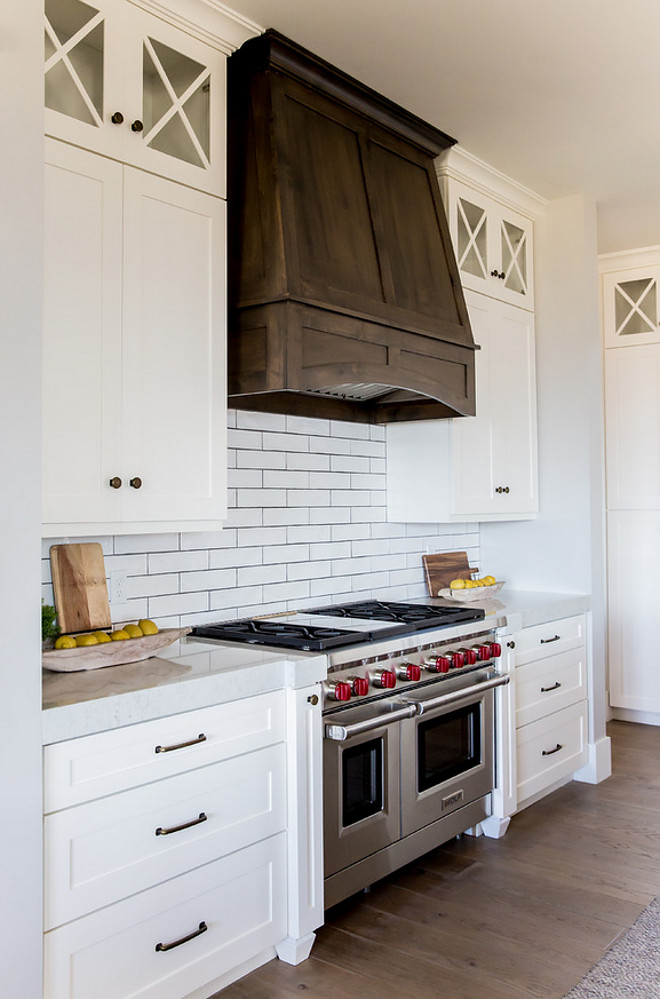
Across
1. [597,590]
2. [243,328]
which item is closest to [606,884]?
[597,590]

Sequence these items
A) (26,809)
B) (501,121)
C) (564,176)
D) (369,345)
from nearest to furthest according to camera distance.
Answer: (26,809) → (369,345) → (501,121) → (564,176)

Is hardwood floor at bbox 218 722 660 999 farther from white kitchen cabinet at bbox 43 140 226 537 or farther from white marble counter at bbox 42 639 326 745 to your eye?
white kitchen cabinet at bbox 43 140 226 537

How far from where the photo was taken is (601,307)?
5434 mm

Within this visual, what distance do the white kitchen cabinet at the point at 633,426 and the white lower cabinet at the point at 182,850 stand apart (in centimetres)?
349

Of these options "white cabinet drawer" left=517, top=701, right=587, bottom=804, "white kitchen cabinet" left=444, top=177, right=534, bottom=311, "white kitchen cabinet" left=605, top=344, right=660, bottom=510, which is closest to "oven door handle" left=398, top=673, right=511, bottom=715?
"white cabinet drawer" left=517, top=701, right=587, bottom=804

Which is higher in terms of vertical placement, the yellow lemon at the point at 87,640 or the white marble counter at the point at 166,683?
the yellow lemon at the point at 87,640

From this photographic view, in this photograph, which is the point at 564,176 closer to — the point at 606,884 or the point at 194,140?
the point at 194,140

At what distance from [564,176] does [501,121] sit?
2.43 ft

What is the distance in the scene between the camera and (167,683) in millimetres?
2102

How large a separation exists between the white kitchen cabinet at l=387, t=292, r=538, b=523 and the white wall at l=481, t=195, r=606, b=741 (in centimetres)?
10

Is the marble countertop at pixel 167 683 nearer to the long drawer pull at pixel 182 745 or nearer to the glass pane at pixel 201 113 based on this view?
the long drawer pull at pixel 182 745

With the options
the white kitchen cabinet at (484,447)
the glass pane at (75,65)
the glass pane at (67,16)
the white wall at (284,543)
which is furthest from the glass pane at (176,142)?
the white kitchen cabinet at (484,447)

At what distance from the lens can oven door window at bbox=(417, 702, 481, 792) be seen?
3025 mm

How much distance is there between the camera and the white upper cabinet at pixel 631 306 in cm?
527
